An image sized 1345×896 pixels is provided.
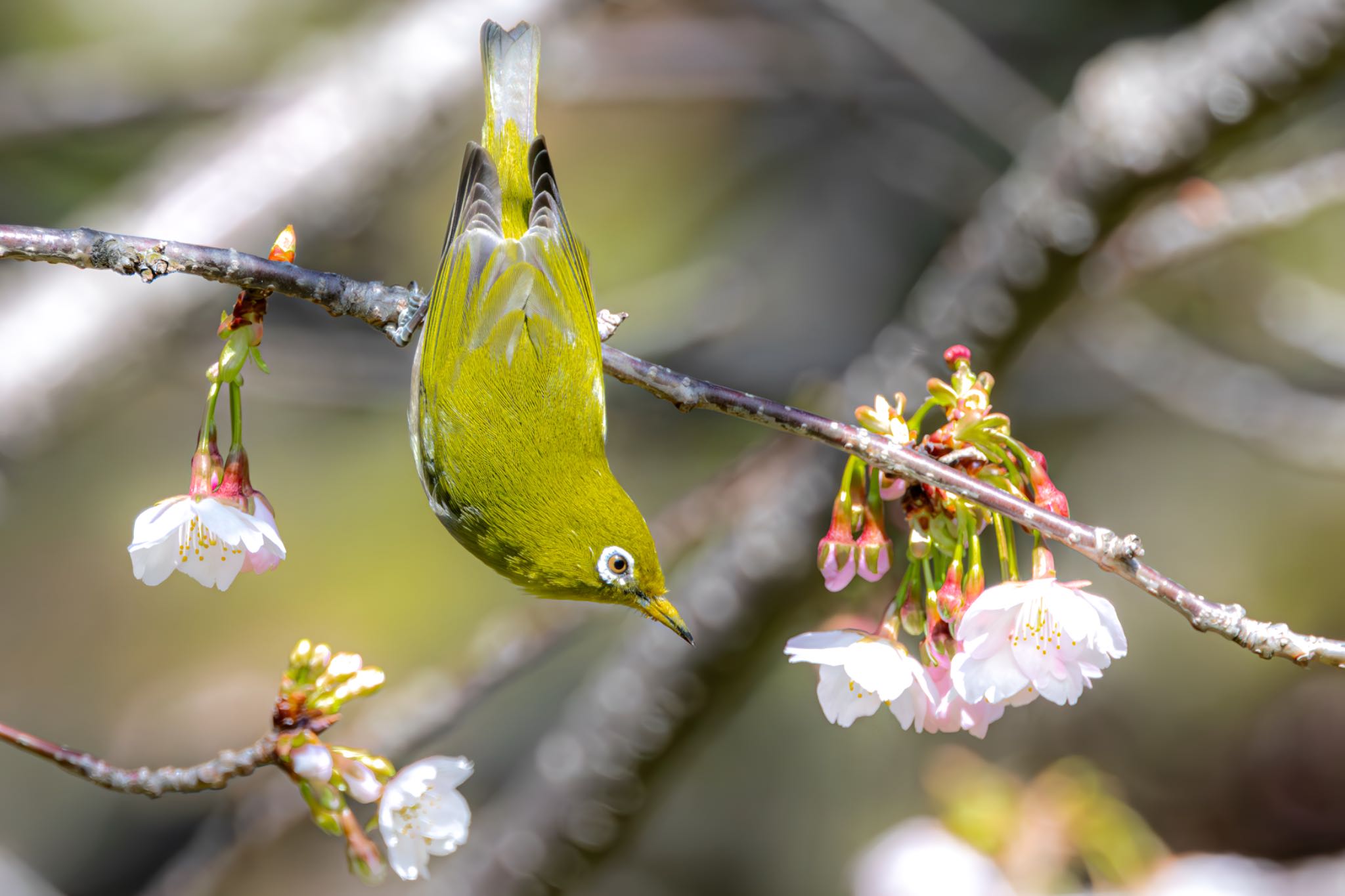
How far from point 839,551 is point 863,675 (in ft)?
0.55

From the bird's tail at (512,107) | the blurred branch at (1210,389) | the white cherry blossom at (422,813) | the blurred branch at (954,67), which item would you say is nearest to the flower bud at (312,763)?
the white cherry blossom at (422,813)

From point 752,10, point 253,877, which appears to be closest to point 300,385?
point 253,877

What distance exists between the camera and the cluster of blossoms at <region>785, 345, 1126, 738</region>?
146 cm

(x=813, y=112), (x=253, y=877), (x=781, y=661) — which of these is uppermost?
(x=813, y=112)

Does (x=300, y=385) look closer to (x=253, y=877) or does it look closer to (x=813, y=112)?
(x=253, y=877)

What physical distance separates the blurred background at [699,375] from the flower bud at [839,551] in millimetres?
429

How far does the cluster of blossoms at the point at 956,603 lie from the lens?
1465 mm

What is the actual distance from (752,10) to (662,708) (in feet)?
11.4

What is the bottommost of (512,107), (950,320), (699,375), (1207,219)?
(512,107)

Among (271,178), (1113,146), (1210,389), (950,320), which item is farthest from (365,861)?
(1210,389)

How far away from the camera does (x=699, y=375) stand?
4312mm

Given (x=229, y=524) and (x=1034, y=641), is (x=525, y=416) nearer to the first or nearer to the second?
(x=229, y=524)

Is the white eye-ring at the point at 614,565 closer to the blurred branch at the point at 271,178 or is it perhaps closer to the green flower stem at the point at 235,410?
the green flower stem at the point at 235,410

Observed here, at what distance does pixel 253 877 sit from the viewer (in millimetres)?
4867
